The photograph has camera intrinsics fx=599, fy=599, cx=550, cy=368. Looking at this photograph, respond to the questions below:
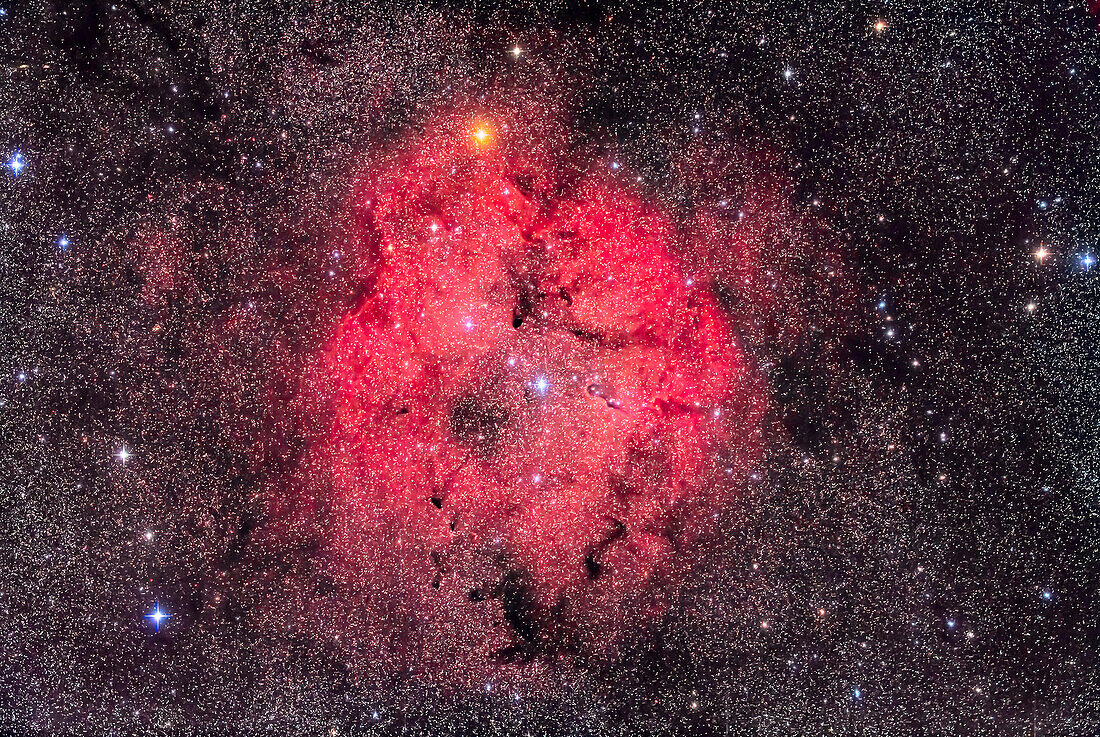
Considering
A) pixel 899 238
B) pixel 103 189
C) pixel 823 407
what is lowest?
pixel 823 407

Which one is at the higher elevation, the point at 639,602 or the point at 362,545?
the point at 362,545

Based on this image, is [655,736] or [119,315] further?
[655,736]

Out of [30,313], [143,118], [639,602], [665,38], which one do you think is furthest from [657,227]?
[30,313]

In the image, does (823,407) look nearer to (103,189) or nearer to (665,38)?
(665,38)

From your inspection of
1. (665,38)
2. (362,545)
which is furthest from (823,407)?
(362,545)
